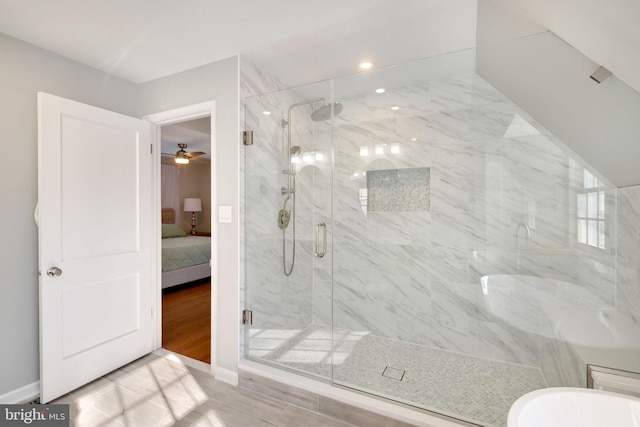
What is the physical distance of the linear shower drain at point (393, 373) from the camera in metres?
2.11

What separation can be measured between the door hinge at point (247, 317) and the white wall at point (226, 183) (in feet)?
0.17

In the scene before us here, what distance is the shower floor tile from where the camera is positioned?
1812 millimetres

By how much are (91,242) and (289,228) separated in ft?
4.92

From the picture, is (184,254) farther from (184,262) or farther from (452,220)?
(452,220)

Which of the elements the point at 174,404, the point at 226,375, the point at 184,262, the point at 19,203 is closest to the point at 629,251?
the point at 226,375

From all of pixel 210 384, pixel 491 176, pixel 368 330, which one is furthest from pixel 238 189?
pixel 491 176

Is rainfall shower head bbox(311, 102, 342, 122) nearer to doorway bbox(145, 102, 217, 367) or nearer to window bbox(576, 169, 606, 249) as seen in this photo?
doorway bbox(145, 102, 217, 367)

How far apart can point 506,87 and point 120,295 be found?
3256mm

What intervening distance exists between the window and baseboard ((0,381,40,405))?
3.73 m

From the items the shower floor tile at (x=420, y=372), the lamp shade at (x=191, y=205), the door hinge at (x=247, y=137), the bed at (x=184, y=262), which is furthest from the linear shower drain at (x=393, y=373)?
the lamp shade at (x=191, y=205)

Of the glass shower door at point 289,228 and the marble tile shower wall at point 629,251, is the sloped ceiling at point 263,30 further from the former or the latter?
the marble tile shower wall at point 629,251

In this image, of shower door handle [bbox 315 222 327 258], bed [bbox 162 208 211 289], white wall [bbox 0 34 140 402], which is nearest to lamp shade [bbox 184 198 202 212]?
bed [bbox 162 208 211 289]

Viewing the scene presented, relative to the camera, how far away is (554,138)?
189cm

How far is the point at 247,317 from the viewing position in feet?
7.48
